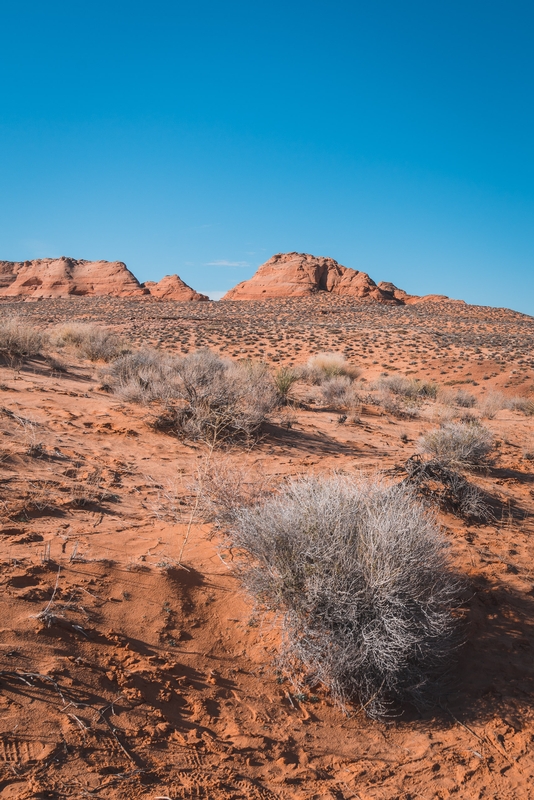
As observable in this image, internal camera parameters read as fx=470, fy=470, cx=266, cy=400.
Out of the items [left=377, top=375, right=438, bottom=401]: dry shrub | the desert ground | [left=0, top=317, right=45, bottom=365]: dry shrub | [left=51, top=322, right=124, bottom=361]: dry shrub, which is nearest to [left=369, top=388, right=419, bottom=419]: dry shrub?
[left=377, top=375, right=438, bottom=401]: dry shrub

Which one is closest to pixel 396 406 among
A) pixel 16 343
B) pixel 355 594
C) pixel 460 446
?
pixel 460 446

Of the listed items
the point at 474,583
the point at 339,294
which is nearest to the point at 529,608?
the point at 474,583

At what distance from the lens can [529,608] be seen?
13.5ft

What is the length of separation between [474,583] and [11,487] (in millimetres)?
4383

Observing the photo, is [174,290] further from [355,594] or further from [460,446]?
[355,594]

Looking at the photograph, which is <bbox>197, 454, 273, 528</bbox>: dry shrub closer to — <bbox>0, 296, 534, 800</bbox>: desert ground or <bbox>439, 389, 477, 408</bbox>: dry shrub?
<bbox>0, 296, 534, 800</bbox>: desert ground

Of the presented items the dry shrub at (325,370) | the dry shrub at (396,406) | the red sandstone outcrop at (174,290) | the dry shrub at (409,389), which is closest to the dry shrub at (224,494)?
the dry shrub at (396,406)

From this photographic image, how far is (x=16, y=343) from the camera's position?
11.3 metres

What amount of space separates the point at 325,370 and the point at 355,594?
49.3 feet

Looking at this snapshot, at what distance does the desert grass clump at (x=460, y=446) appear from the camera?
6.98m

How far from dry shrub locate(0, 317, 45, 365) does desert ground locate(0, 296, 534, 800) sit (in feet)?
15.9

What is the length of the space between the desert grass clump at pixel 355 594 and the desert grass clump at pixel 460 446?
3.70 meters

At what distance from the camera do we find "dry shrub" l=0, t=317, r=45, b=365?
11.0m

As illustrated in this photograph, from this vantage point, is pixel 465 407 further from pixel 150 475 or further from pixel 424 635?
pixel 424 635
